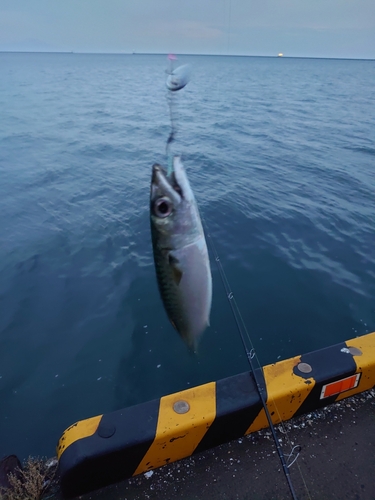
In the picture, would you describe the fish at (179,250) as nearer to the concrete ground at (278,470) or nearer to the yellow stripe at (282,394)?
the yellow stripe at (282,394)

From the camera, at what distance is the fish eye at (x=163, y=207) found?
1.79m

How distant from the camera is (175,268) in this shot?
1958 mm

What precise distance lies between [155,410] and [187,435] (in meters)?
0.37

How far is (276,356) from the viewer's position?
5992mm

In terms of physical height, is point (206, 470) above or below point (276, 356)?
above

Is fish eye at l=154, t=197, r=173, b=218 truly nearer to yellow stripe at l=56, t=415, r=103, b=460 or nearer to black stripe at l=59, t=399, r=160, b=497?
black stripe at l=59, t=399, r=160, b=497

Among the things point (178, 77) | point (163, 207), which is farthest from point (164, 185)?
point (178, 77)

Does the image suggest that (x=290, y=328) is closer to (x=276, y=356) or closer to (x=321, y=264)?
(x=276, y=356)

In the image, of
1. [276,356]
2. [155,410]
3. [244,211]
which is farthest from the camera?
[244,211]

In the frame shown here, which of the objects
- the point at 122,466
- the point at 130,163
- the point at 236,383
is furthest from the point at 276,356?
the point at 130,163

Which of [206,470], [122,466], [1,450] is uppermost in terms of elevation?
[122,466]

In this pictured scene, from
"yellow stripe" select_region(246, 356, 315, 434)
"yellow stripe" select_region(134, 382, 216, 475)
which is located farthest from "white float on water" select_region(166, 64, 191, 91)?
"yellow stripe" select_region(246, 356, 315, 434)

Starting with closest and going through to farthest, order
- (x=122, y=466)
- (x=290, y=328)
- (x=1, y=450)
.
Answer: (x=122, y=466) → (x=1, y=450) → (x=290, y=328)

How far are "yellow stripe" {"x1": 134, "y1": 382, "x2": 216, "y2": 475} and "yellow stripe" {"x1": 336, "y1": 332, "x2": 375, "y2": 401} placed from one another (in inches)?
63.0
